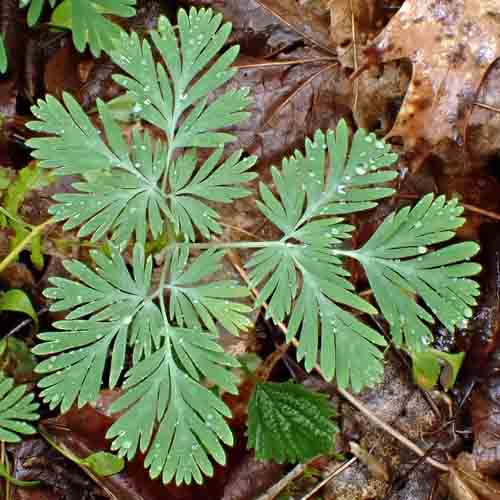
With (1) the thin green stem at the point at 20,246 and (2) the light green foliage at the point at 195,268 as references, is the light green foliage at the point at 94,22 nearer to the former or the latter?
(2) the light green foliage at the point at 195,268

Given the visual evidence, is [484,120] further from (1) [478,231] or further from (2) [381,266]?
(2) [381,266]

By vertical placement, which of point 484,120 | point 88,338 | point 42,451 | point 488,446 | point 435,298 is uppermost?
point 484,120

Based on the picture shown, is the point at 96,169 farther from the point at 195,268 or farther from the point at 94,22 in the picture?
the point at 94,22

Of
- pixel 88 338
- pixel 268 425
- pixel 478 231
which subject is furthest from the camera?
pixel 478 231

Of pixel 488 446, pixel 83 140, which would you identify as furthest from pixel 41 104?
pixel 488 446

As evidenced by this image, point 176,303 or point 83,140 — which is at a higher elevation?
point 83,140

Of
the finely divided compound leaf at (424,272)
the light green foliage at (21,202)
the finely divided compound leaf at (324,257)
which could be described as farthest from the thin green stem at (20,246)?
the finely divided compound leaf at (424,272)

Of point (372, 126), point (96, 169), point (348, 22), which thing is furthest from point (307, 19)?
point (96, 169)
